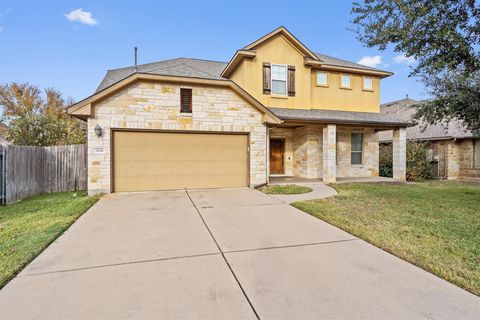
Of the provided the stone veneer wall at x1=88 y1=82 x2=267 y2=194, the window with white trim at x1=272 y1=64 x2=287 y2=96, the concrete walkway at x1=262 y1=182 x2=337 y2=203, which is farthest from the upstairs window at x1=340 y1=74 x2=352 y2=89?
the concrete walkway at x1=262 y1=182 x2=337 y2=203

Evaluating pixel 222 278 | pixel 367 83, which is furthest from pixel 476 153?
pixel 222 278

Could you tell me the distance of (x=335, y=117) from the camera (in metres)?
12.2

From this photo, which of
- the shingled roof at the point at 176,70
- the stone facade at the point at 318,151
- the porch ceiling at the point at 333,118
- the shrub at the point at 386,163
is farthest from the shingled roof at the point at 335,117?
the shingled roof at the point at 176,70

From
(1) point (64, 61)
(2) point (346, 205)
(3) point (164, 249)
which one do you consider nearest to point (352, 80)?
(2) point (346, 205)

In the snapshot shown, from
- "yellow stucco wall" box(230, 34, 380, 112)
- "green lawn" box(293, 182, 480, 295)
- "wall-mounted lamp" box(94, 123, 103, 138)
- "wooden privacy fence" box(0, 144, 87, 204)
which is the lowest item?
"green lawn" box(293, 182, 480, 295)

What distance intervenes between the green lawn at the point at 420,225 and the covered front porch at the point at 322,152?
4.15m

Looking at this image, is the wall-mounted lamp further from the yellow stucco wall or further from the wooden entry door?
the wooden entry door

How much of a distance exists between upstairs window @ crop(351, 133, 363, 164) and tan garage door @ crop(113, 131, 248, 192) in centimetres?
716

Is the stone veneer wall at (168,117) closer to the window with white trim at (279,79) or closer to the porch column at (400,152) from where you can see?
the window with white trim at (279,79)

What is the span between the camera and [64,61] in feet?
50.8

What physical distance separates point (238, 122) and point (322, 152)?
523 centimetres

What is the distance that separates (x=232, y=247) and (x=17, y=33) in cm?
1592

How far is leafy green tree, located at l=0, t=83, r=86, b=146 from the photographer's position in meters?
14.9

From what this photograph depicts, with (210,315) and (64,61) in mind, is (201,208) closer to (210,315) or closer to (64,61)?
(210,315)
